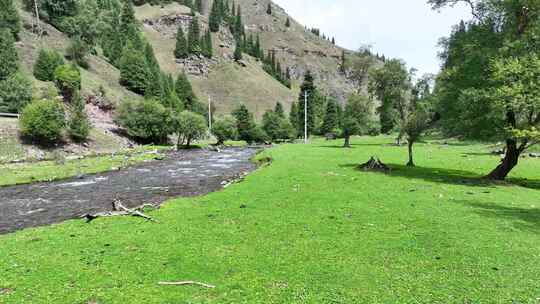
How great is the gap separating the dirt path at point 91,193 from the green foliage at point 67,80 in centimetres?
6023

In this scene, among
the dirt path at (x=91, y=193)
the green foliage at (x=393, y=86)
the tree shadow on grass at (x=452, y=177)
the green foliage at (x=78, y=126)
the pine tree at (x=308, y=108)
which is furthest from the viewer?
the pine tree at (x=308, y=108)

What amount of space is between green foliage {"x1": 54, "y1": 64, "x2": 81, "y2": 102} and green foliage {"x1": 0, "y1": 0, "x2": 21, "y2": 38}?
22454mm

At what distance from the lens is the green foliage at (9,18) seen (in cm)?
9462

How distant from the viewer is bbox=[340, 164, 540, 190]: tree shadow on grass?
27.2 metres

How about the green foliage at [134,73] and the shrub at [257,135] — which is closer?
the green foliage at [134,73]

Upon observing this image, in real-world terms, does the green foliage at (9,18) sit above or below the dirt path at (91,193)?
above

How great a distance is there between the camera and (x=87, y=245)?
14398 mm

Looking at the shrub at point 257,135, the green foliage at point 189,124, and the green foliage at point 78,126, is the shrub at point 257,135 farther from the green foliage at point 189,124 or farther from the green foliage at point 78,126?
the green foliage at point 78,126

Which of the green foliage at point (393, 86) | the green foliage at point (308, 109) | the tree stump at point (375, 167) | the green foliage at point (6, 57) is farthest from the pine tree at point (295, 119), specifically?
the tree stump at point (375, 167)

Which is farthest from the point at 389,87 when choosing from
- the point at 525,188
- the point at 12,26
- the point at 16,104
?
the point at 12,26

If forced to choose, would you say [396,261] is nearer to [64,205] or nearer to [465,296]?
[465,296]

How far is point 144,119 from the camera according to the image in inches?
3597

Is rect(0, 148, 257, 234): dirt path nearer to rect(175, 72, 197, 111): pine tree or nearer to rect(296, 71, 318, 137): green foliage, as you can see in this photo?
rect(296, 71, 318, 137): green foliage

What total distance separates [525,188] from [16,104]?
9211cm
